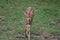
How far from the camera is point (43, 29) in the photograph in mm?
9875

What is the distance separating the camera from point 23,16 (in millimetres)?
11328

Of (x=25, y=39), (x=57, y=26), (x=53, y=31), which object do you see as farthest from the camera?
(x=57, y=26)

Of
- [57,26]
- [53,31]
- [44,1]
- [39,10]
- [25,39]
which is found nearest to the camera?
[25,39]

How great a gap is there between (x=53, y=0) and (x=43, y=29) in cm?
486

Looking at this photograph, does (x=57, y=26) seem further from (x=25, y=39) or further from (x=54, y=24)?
(x=25, y=39)

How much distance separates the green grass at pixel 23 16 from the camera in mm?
9672

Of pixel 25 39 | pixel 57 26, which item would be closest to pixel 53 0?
pixel 57 26

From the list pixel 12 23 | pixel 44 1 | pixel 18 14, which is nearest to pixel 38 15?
pixel 18 14

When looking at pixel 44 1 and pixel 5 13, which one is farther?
pixel 44 1

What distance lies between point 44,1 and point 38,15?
2.92m

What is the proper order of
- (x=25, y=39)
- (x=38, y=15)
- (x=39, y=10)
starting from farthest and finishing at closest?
(x=39, y=10) < (x=38, y=15) < (x=25, y=39)

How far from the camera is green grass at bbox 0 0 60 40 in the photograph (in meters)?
9.67

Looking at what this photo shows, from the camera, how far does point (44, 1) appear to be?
14344 mm

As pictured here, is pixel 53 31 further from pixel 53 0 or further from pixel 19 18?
pixel 53 0
